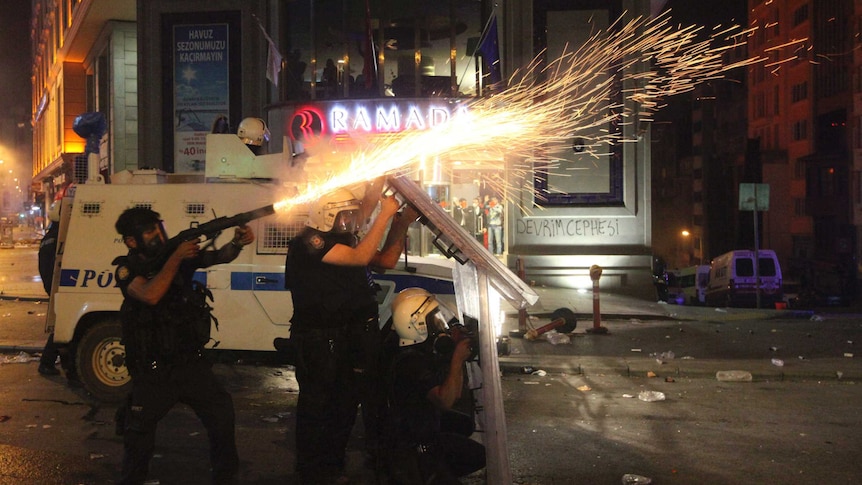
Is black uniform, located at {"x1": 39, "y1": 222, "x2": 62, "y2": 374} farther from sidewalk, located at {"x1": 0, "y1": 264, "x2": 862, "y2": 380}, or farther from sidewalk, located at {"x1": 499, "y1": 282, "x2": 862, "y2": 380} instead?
sidewalk, located at {"x1": 499, "y1": 282, "x2": 862, "y2": 380}

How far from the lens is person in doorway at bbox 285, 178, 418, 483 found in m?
4.78

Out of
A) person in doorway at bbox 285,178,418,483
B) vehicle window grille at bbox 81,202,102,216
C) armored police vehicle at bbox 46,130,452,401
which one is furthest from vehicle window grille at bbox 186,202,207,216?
person in doorway at bbox 285,178,418,483

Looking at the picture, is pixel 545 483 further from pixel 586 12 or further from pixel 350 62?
pixel 350 62

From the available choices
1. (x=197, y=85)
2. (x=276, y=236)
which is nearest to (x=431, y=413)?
(x=276, y=236)

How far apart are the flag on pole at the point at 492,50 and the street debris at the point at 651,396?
419 inches

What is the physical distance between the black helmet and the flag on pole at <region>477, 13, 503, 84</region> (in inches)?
529

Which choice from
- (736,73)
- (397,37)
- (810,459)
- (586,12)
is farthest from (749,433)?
(736,73)

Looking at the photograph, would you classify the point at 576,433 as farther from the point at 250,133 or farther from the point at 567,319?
the point at 567,319

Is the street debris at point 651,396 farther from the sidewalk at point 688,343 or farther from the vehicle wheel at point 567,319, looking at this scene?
the vehicle wheel at point 567,319

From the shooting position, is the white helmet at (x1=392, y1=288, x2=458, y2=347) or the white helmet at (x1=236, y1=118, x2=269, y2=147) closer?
the white helmet at (x1=392, y1=288, x2=458, y2=347)

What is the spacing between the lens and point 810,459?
5961 millimetres

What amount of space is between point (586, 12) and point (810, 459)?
14536 mm

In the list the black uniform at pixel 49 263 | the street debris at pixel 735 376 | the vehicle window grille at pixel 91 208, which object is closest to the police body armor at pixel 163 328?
the vehicle window grille at pixel 91 208

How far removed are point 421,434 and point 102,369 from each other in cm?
453
